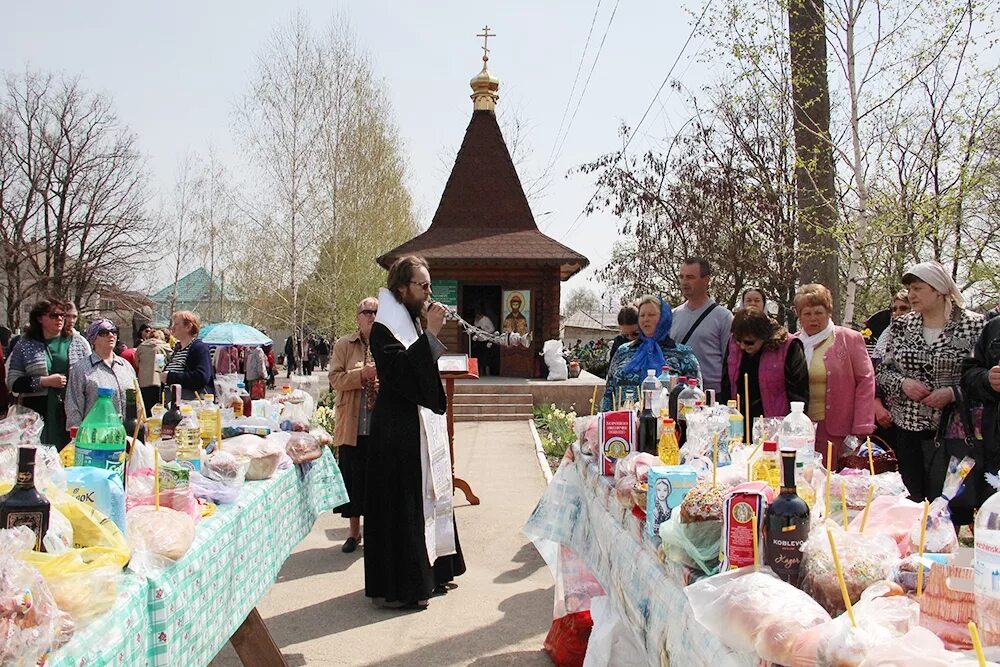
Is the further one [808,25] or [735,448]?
[808,25]

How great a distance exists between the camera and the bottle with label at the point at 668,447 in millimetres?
3219

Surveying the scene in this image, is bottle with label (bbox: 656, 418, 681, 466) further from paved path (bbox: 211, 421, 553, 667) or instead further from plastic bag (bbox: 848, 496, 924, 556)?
paved path (bbox: 211, 421, 553, 667)

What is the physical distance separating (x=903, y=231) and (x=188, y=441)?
28.0 feet

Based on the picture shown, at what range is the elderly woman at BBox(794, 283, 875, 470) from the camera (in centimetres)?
465

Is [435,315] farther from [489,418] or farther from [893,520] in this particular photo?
[489,418]

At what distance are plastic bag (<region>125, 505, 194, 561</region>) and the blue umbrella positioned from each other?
12.4 meters

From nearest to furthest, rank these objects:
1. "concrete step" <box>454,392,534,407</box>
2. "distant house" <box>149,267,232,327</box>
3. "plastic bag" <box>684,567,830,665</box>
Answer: "plastic bag" <box>684,567,830,665</box> → "concrete step" <box>454,392,534,407</box> → "distant house" <box>149,267,232,327</box>

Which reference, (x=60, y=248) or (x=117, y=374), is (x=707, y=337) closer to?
(x=117, y=374)

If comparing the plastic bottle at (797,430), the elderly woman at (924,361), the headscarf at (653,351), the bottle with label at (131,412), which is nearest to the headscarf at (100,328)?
the bottle with label at (131,412)

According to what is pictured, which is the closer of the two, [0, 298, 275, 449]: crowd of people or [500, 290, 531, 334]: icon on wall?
[0, 298, 275, 449]: crowd of people

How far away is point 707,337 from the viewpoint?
19.1 ft

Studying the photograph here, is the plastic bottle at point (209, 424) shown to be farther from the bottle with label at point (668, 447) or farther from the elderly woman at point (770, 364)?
the elderly woman at point (770, 364)

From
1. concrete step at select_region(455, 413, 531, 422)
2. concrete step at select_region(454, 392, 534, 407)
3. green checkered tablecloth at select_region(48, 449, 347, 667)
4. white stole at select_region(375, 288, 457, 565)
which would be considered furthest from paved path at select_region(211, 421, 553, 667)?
concrete step at select_region(454, 392, 534, 407)

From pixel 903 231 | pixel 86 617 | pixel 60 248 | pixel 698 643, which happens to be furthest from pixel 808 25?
pixel 60 248
